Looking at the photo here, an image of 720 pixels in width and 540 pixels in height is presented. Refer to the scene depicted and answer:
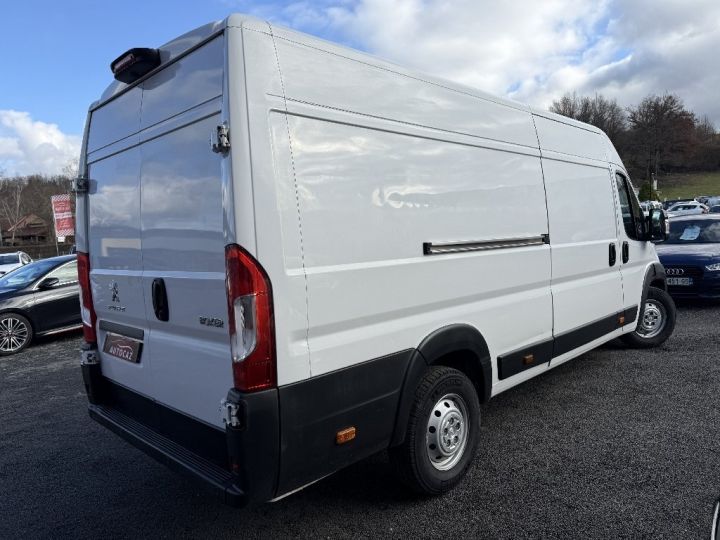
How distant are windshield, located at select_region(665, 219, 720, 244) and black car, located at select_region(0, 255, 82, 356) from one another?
11.0 meters

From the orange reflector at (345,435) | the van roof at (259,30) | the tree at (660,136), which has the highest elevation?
the tree at (660,136)

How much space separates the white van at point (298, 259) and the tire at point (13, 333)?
6.02 meters

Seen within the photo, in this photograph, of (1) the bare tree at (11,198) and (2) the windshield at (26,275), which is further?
(1) the bare tree at (11,198)

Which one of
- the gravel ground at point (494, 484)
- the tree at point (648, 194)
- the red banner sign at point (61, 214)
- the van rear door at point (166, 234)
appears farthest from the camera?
the tree at point (648, 194)

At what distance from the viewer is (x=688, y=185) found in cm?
7438

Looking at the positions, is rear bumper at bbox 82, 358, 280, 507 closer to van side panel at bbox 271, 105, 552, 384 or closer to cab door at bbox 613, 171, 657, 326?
van side panel at bbox 271, 105, 552, 384

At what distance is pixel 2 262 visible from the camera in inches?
732

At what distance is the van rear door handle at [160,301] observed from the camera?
2732mm

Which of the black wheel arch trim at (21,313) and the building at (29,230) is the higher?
the building at (29,230)

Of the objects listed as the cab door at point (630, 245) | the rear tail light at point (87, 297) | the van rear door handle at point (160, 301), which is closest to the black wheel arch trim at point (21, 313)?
the rear tail light at point (87, 297)

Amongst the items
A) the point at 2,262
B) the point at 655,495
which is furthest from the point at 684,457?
the point at 2,262

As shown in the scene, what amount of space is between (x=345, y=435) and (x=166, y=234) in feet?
4.64

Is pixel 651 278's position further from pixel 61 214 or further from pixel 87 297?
pixel 61 214

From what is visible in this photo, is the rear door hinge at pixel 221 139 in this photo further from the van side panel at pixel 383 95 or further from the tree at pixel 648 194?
the tree at pixel 648 194
